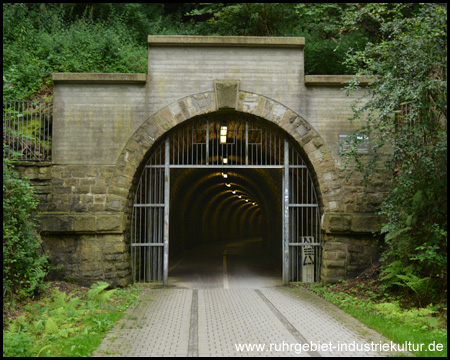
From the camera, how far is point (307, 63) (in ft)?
56.4

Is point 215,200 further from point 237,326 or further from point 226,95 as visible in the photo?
point 237,326

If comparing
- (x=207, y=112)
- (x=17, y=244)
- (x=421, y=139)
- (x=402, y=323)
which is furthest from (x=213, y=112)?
(x=402, y=323)

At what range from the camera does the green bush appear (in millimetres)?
8367

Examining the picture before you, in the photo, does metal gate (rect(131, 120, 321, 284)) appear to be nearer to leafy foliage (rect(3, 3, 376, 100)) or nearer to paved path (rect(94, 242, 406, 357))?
paved path (rect(94, 242, 406, 357))

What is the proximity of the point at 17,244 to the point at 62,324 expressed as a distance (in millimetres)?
2154

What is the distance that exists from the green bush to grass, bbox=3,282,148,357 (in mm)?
425

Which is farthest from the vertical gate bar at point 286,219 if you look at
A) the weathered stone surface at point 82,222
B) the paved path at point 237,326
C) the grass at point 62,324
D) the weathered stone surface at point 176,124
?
the weathered stone surface at point 82,222

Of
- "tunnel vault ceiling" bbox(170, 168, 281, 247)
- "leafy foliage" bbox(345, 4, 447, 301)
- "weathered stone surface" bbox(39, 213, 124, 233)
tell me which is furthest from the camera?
"tunnel vault ceiling" bbox(170, 168, 281, 247)

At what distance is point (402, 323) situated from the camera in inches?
303

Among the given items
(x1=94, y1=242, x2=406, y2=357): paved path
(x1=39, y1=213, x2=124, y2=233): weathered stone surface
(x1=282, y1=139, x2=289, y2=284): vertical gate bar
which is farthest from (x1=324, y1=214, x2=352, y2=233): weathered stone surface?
(x1=39, y1=213, x2=124, y2=233): weathered stone surface

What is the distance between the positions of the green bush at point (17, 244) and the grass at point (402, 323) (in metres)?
6.28

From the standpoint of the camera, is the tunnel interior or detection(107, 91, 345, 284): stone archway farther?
the tunnel interior

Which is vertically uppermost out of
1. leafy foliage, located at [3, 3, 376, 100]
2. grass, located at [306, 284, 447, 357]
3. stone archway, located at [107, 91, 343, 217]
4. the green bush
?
leafy foliage, located at [3, 3, 376, 100]

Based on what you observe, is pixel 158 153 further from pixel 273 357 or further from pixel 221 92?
pixel 273 357
